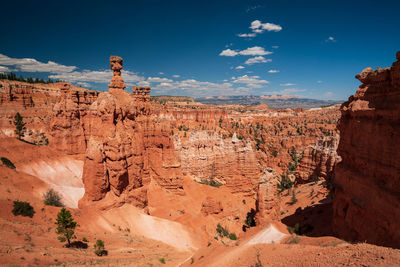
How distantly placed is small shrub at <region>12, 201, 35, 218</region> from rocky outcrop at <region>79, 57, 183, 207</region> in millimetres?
4023

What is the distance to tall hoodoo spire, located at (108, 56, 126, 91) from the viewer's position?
21375mm

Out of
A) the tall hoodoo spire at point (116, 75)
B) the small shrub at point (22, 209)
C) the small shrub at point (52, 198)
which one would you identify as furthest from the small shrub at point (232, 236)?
the tall hoodoo spire at point (116, 75)

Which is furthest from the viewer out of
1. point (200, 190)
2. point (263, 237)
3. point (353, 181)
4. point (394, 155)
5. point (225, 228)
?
point (200, 190)

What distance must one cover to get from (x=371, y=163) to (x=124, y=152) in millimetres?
17751

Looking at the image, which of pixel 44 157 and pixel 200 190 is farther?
pixel 200 190

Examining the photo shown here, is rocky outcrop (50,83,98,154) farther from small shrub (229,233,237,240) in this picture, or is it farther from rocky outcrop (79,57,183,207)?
small shrub (229,233,237,240)

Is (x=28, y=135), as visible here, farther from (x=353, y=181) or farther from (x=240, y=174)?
(x=353, y=181)

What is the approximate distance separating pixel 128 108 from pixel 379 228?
2047cm

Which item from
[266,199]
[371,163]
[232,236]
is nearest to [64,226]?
[232,236]

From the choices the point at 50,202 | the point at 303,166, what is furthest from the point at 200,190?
the point at 303,166

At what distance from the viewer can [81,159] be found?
94.7ft

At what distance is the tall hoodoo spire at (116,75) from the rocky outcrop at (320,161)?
30187 mm

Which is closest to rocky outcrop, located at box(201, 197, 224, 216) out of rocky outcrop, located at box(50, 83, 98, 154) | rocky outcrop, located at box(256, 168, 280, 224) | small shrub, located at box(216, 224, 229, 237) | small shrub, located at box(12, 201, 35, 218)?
small shrub, located at box(216, 224, 229, 237)

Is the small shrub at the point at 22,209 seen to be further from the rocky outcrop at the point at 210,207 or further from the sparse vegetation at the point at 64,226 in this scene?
the rocky outcrop at the point at 210,207
